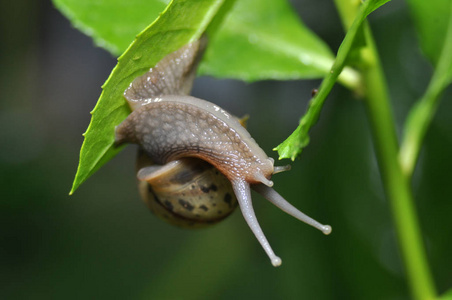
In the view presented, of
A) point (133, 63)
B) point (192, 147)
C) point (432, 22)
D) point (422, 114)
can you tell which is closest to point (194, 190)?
point (192, 147)

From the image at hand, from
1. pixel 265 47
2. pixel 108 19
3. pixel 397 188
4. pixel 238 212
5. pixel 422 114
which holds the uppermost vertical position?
pixel 108 19

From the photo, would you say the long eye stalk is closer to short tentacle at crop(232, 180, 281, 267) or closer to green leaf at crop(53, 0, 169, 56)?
short tentacle at crop(232, 180, 281, 267)

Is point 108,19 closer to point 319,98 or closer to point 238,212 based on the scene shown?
point 319,98

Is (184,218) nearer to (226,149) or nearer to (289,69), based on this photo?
(226,149)

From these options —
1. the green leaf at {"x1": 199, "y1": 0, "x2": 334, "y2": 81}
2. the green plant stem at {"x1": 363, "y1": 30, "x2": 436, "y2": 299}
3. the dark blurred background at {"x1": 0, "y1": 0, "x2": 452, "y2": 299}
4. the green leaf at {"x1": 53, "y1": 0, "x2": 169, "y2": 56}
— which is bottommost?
the dark blurred background at {"x1": 0, "y1": 0, "x2": 452, "y2": 299}

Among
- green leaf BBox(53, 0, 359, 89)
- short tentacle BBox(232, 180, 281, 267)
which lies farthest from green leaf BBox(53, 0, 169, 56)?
short tentacle BBox(232, 180, 281, 267)
